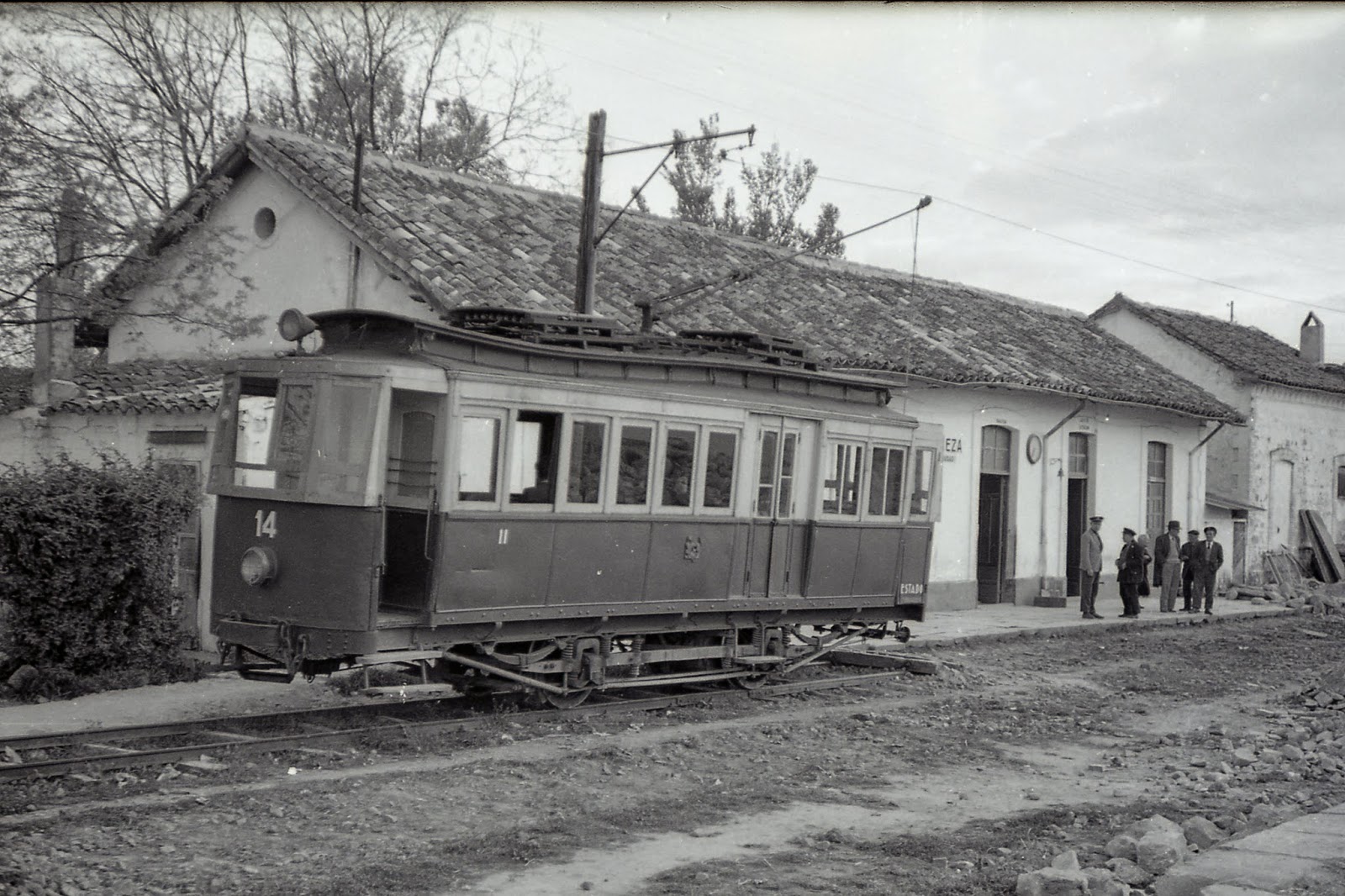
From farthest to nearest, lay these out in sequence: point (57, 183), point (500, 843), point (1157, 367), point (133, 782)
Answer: point (1157, 367), point (57, 183), point (133, 782), point (500, 843)

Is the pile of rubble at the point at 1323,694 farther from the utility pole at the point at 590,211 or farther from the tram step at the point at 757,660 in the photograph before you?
the utility pole at the point at 590,211

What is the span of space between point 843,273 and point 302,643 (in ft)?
58.5

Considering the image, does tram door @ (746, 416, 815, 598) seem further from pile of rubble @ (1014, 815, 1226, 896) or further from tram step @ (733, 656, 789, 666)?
pile of rubble @ (1014, 815, 1226, 896)

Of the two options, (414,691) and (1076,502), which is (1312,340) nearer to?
(1076,502)

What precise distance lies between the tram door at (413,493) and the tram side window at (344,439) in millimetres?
290

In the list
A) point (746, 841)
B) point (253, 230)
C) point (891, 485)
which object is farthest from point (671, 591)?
point (253, 230)

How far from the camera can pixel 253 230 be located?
61.3 feet

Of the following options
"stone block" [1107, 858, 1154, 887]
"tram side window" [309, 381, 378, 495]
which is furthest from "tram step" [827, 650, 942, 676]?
"stone block" [1107, 858, 1154, 887]

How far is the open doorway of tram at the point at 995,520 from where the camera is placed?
898 inches

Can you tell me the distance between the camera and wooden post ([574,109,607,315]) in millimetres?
15688

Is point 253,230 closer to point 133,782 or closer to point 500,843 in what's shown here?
point 133,782

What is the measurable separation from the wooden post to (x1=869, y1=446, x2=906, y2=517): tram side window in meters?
3.90

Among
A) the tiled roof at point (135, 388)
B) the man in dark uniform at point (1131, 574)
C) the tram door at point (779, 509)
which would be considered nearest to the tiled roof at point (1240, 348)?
the man in dark uniform at point (1131, 574)

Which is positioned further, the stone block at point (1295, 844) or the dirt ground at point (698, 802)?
the dirt ground at point (698, 802)
